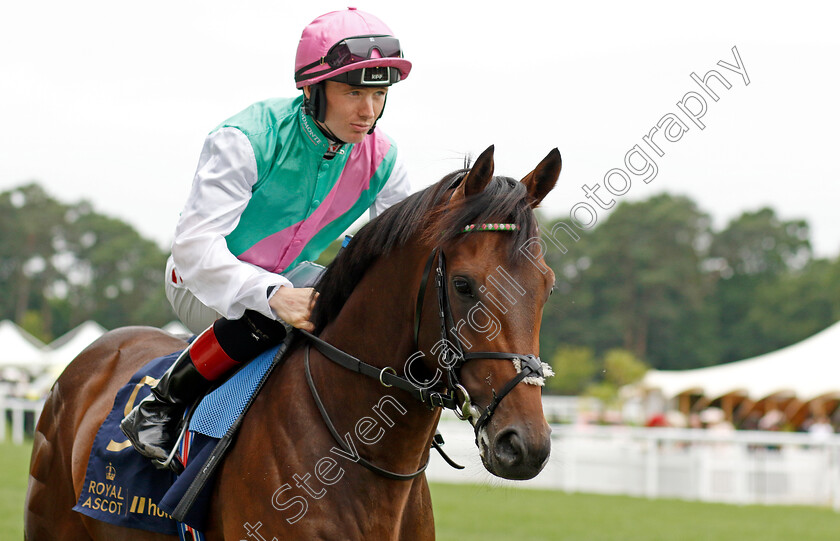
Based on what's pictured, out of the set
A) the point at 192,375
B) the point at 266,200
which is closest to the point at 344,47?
the point at 266,200

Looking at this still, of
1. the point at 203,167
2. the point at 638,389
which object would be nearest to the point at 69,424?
the point at 203,167

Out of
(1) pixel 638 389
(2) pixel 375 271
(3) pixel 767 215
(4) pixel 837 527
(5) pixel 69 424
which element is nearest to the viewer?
(2) pixel 375 271

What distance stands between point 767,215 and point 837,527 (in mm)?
64131

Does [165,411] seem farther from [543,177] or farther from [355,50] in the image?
[543,177]

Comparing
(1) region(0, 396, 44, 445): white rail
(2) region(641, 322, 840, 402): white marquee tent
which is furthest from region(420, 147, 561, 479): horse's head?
(1) region(0, 396, 44, 445): white rail

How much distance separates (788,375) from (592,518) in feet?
41.1

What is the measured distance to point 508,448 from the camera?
229 cm

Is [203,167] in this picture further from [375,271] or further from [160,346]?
[160,346]

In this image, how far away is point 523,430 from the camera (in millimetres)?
2277

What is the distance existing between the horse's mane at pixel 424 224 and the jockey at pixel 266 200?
0.10 m

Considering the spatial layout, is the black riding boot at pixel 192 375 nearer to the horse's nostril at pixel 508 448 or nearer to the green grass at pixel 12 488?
the horse's nostril at pixel 508 448

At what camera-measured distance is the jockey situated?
2922 millimetres

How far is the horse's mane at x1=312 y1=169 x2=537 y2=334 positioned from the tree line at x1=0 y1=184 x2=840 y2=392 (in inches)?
2277

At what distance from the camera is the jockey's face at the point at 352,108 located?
10.1 ft
